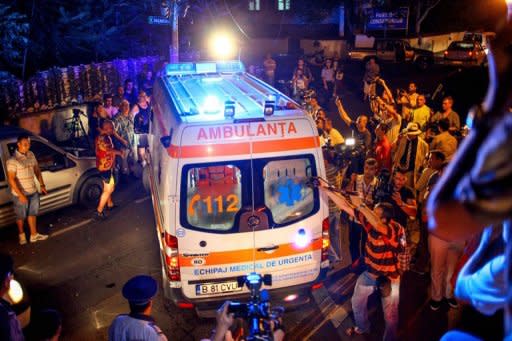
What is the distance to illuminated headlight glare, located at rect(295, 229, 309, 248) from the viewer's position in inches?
196

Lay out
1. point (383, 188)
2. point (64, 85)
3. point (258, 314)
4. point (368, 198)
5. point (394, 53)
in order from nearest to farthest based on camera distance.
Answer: point (258, 314), point (383, 188), point (368, 198), point (64, 85), point (394, 53)

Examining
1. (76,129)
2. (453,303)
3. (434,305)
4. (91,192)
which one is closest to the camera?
(453,303)

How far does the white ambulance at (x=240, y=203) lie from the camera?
15.0ft

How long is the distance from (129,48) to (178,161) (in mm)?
17758

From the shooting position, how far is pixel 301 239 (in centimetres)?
501

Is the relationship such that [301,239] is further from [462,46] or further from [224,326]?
[462,46]

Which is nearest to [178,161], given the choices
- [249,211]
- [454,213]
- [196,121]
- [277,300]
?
[196,121]

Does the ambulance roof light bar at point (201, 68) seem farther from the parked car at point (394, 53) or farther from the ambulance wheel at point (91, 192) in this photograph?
the parked car at point (394, 53)

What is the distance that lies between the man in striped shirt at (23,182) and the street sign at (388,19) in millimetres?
34517

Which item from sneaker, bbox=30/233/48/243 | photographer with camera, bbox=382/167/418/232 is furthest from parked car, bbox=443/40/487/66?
sneaker, bbox=30/233/48/243

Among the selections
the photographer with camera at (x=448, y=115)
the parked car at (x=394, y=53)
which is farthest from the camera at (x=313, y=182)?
the parked car at (x=394, y=53)

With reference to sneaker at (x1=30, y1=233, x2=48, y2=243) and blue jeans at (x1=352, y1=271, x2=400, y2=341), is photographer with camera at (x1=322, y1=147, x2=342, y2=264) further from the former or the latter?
sneaker at (x1=30, y1=233, x2=48, y2=243)

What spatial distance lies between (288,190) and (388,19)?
35457mm

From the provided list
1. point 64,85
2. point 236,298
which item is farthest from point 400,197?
point 64,85
